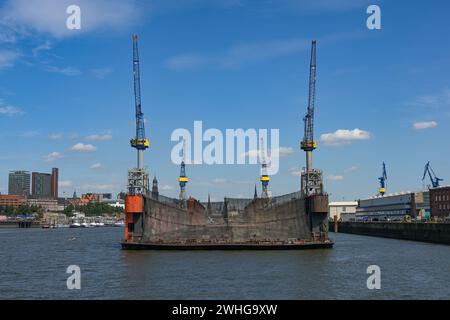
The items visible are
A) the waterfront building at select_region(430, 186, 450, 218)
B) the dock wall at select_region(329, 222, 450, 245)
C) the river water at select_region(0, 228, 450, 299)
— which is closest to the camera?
the river water at select_region(0, 228, 450, 299)

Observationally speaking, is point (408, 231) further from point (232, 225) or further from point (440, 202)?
point (232, 225)

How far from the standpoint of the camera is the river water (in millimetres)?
39000

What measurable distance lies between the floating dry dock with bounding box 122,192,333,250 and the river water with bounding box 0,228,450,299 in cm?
1114

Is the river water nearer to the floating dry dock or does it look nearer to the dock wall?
the floating dry dock

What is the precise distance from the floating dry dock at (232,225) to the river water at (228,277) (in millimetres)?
11135

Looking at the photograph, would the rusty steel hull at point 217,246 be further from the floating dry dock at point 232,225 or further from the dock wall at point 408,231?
the dock wall at point 408,231

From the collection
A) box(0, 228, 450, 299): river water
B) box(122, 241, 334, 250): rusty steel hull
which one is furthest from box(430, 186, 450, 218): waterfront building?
box(0, 228, 450, 299): river water

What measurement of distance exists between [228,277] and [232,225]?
134 ft

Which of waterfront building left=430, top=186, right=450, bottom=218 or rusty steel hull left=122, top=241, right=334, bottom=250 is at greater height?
waterfront building left=430, top=186, right=450, bottom=218

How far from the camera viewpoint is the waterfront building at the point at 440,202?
15050cm

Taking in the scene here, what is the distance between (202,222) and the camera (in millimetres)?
92250

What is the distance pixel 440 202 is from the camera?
6058 inches
